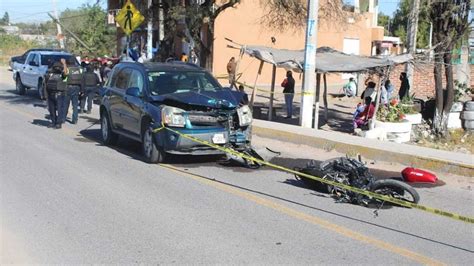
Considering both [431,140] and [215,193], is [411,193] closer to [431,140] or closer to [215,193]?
[215,193]

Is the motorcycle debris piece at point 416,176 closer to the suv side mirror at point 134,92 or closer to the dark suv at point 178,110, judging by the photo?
the dark suv at point 178,110

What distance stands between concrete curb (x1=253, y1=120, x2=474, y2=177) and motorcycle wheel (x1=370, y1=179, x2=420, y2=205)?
2.70 meters

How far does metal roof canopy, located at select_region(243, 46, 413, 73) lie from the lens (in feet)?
51.7

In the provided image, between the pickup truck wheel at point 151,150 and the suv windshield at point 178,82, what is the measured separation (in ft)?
2.41

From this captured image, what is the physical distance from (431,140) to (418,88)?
11431 millimetres

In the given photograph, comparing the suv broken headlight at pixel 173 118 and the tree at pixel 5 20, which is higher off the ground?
the tree at pixel 5 20

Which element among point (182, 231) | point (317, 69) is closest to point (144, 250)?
point (182, 231)

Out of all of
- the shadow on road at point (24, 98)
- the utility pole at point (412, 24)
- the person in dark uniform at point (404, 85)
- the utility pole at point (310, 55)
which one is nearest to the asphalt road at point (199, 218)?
the utility pole at point (310, 55)

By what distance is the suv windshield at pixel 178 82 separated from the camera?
10547mm

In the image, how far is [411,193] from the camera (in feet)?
24.2

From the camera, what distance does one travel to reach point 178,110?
9.83 metres

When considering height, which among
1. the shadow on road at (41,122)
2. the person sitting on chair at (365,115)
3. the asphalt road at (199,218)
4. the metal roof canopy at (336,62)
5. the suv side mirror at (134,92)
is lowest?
the asphalt road at (199,218)

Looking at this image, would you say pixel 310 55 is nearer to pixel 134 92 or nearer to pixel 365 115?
pixel 365 115

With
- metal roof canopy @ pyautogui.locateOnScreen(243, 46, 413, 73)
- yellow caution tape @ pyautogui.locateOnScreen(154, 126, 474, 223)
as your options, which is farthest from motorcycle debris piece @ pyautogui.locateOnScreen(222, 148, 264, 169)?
metal roof canopy @ pyautogui.locateOnScreen(243, 46, 413, 73)
